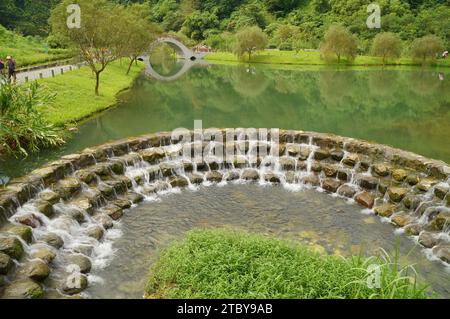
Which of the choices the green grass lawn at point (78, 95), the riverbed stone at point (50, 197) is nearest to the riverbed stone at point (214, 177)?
the riverbed stone at point (50, 197)

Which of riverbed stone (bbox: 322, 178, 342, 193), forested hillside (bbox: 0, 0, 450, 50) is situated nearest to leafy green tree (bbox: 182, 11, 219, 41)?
forested hillside (bbox: 0, 0, 450, 50)

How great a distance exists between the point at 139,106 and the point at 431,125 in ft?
70.5

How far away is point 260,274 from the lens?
8.30 metres

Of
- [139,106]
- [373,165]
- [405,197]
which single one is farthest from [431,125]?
[139,106]

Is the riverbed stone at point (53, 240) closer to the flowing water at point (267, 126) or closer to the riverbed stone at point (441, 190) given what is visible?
the flowing water at point (267, 126)

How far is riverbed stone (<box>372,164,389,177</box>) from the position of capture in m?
15.5

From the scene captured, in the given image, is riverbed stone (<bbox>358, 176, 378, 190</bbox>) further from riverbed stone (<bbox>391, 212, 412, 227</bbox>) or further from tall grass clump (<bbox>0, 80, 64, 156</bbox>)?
tall grass clump (<bbox>0, 80, 64, 156</bbox>)

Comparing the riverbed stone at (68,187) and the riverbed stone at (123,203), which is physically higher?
the riverbed stone at (68,187)

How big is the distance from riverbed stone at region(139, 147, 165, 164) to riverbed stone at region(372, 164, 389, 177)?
9.01m

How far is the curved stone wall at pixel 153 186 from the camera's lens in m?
10.4

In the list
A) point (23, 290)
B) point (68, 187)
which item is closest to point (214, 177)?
point (68, 187)

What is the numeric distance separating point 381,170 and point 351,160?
57.6 inches

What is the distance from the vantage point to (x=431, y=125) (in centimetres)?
2562

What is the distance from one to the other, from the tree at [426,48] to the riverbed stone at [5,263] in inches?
2966
